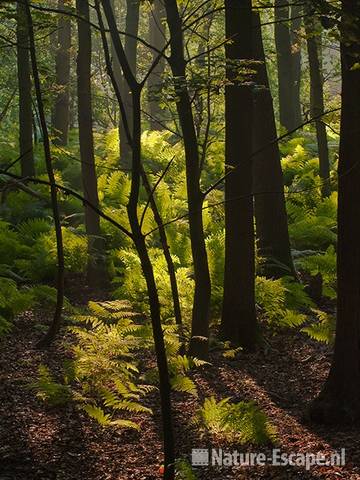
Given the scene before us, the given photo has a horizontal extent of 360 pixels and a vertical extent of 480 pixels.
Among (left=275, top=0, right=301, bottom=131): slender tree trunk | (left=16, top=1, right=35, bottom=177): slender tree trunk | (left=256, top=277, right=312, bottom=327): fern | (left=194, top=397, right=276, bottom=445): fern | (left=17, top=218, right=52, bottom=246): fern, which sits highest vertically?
(left=275, top=0, right=301, bottom=131): slender tree trunk

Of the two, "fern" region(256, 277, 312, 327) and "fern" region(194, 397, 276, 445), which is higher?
"fern" region(256, 277, 312, 327)

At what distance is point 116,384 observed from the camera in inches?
232

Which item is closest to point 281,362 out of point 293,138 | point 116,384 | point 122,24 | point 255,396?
point 255,396

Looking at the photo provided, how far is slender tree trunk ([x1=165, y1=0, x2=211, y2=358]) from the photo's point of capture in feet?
19.0

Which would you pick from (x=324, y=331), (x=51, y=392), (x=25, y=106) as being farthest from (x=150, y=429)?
(x=25, y=106)

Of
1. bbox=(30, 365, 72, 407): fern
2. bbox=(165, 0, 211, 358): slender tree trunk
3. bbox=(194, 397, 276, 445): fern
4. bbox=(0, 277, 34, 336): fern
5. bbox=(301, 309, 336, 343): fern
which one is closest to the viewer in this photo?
bbox=(194, 397, 276, 445): fern

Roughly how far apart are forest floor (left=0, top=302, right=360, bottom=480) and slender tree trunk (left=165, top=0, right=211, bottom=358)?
446mm

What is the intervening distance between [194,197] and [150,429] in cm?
214

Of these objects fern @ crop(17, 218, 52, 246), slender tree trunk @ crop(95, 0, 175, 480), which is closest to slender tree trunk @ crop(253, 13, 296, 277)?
fern @ crop(17, 218, 52, 246)

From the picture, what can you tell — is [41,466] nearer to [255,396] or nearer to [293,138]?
[255,396]

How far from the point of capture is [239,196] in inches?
274

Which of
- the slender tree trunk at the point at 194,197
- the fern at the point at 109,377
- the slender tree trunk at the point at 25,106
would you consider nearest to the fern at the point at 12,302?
the fern at the point at 109,377

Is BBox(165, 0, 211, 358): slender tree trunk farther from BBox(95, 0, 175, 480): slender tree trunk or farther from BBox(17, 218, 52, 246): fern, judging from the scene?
BBox(17, 218, 52, 246): fern

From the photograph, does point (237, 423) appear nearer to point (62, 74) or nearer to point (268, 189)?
point (268, 189)
